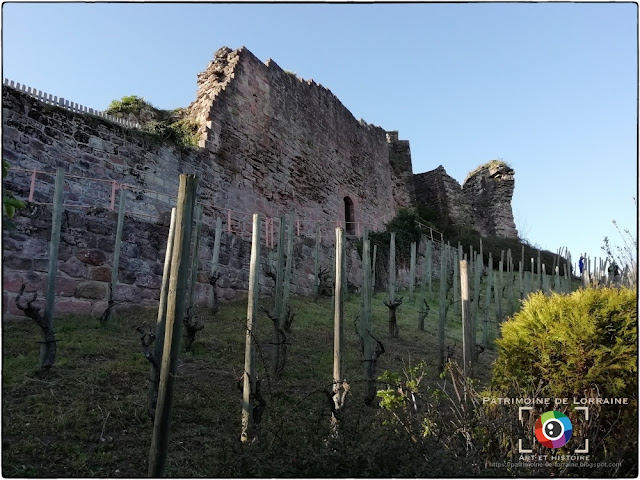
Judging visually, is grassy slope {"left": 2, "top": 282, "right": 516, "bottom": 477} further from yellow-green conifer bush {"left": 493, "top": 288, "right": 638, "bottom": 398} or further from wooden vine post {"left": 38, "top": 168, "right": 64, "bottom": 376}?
yellow-green conifer bush {"left": 493, "top": 288, "right": 638, "bottom": 398}

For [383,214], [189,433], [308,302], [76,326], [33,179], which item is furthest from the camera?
[383,214]

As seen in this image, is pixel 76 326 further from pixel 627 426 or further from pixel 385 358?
pixel 627 426

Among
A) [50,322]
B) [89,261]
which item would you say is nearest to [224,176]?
[89,261]

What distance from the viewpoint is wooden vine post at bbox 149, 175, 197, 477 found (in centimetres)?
258

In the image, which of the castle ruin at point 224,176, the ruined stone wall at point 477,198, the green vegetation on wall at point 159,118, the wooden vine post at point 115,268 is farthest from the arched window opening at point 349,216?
the wooden vine post at point 115,268

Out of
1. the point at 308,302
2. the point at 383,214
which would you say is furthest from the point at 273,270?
the point at 383,214

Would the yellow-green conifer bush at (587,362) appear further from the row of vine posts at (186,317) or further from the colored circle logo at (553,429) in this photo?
the row of vine posts at (186,317)

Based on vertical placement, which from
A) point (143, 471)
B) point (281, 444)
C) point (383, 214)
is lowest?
point (143, 471)

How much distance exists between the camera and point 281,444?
2959 millimetres

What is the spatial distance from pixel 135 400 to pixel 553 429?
10.6ft

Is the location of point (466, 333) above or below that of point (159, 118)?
below

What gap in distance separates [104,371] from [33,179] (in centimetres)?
446

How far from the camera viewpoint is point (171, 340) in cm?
263

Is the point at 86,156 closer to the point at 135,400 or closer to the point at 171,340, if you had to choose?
the point at 135,400
